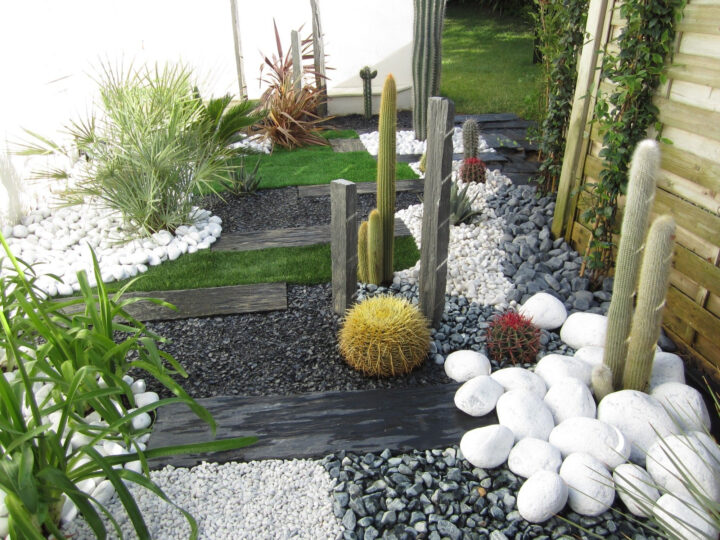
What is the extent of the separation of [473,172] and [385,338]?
2830 mm

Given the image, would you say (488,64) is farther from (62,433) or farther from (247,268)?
(62,433)

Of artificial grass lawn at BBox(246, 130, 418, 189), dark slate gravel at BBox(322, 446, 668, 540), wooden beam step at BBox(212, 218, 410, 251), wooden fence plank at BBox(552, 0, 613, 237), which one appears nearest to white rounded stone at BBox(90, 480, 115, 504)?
dark slate gravel at BBox(322, 446, 668, 540)

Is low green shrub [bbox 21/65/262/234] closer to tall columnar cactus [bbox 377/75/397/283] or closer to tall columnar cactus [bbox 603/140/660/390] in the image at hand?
tall columnar cactus [bbox 377/75/397/283]

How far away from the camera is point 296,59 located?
6.96 meters

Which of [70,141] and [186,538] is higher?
[70,141]

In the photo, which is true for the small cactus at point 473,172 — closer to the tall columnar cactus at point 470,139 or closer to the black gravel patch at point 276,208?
the tall columnar cactus at point 470,139

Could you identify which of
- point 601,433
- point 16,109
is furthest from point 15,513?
point 16,109

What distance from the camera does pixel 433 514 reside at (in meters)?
1.91

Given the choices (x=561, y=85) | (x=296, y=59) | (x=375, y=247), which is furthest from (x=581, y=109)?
(x=296, y=59)

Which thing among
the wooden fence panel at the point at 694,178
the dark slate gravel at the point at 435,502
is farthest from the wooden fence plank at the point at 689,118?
the dark slate gravel at the point at 435,502

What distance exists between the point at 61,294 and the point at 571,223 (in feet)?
10.9

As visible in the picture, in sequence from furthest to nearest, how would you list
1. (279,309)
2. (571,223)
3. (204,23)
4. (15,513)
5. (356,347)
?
(204,23) < (571,223) < (279,309) < (356,347) < (15,513)

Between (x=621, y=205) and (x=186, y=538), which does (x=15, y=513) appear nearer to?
(x=186, y=538)

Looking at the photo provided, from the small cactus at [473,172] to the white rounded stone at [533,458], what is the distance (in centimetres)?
321
